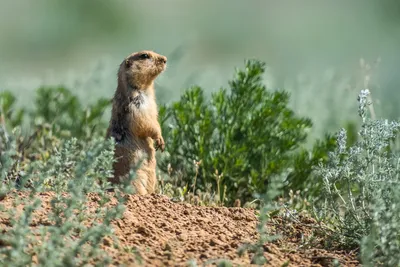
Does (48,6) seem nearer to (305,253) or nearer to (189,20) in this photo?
(189,20)

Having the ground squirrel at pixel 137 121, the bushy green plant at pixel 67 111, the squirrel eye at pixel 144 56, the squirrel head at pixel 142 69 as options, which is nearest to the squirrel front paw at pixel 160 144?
the ground squirrel at pixel 137 121

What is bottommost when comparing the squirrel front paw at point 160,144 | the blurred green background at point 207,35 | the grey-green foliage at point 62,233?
the grey-green foliage at point 62,233

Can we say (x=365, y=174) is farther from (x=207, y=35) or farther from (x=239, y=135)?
(x=207, y=35)

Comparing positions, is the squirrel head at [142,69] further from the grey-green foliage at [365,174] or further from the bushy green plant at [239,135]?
the grey-green foliage at [365,174]

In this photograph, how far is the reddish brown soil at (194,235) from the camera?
4.52 meters

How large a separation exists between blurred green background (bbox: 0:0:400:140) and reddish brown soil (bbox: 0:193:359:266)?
256 inches

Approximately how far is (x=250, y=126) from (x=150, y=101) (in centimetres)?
87

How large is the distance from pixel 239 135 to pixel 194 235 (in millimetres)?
2447

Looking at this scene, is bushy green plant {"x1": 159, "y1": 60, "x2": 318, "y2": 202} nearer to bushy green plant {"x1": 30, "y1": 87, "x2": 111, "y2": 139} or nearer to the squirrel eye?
the squirrel eye

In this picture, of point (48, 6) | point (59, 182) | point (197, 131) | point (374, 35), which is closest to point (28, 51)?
point (48, 6)

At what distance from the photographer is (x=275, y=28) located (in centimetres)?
2459

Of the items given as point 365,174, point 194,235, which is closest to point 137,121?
point 194,235

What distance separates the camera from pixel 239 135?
7.33 meters

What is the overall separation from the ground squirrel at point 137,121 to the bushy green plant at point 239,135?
35 centimetres
